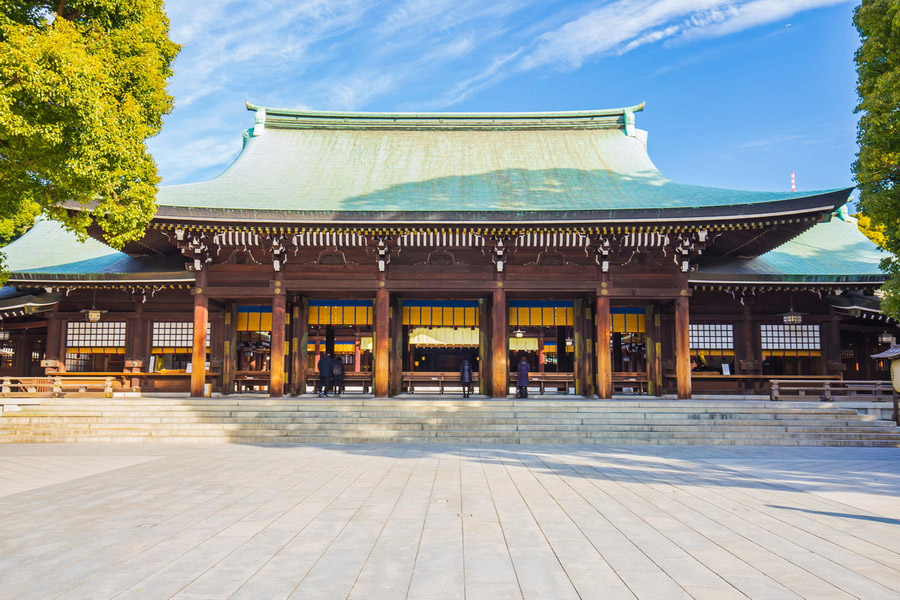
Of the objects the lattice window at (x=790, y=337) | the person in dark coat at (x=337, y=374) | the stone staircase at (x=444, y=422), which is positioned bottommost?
the stone staircase at (x=444, y=422)

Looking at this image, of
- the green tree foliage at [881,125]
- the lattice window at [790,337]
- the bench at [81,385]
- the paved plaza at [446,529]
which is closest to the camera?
the paved plaza at [446,529]

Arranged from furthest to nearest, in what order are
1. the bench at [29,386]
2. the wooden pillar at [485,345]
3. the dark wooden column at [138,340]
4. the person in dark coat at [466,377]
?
the dark wooden column at [138,340], the wooden pillar at [485,345], the person in dark coat at [466,377], the bench at [29,386]

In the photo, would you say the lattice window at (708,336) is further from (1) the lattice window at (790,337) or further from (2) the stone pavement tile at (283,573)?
(2) the stone pavement tile at (283,573)

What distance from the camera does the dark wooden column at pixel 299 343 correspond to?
20250 millimetres

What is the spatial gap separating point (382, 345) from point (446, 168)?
7.55m

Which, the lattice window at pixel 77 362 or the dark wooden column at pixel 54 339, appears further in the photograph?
the lattice window at pixel 77 362

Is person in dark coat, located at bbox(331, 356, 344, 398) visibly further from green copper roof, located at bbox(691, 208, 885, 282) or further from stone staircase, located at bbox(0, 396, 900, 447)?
green copper roof, located at bbox(691, 208, 885, 282)

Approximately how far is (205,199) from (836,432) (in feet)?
61.4

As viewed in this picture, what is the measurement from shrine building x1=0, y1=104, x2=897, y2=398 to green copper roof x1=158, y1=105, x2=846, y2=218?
106 mm

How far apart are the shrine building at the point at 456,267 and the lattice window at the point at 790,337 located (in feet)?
0.17

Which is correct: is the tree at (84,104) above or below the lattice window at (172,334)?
above

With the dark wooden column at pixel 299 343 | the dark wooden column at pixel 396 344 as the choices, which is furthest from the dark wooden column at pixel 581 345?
the dark wooden column at pixel 299 343

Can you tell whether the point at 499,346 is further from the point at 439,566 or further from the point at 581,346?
the point at 439,566

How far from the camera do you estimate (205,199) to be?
17734mm
